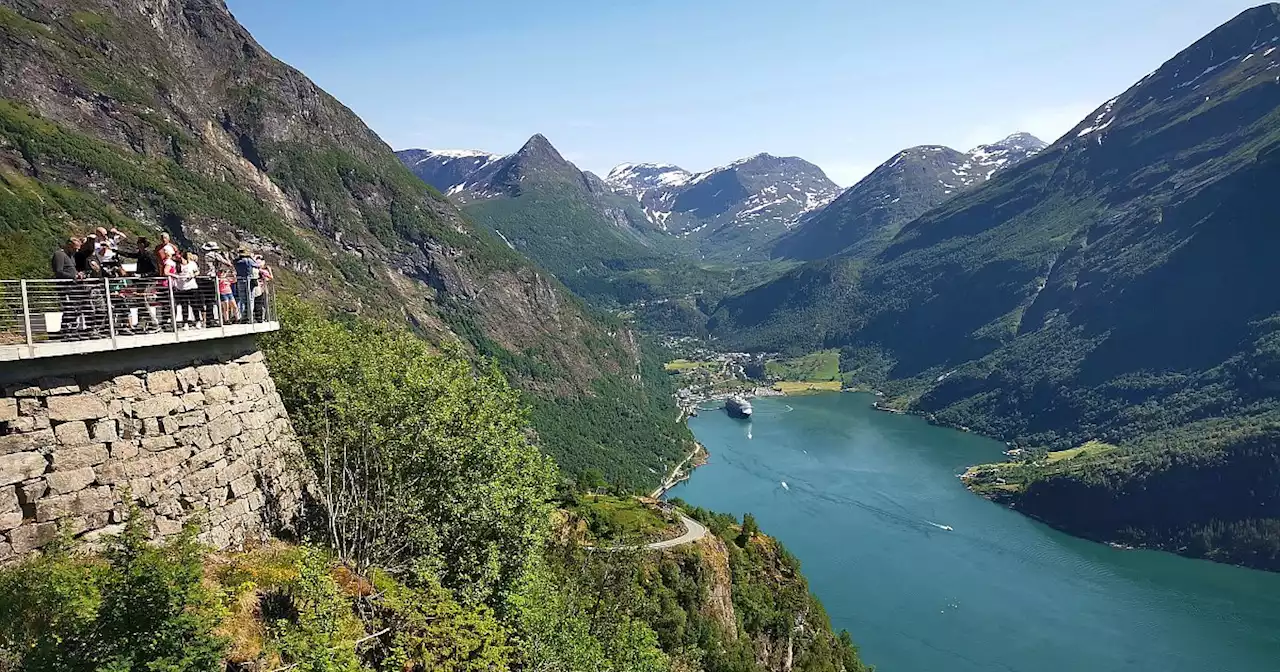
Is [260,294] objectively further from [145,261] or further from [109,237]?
[109,237]

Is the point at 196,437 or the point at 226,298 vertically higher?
the point at 226,298

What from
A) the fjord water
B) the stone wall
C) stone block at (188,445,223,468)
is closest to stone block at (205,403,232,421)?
the stone wall

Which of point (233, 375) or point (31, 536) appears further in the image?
point (233, 375)

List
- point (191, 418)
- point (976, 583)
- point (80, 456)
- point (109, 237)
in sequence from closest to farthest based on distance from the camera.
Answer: point (80, 456)
point (191, 418)
point (109, 237)
point (976, 583)

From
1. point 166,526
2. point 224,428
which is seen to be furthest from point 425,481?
point 166,526

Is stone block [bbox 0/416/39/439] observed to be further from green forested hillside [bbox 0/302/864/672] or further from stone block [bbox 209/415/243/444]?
stone block [bbox 209/415/243/444]

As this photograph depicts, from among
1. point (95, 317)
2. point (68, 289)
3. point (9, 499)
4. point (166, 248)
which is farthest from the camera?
point (166, 248)

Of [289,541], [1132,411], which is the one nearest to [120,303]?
[289,541]

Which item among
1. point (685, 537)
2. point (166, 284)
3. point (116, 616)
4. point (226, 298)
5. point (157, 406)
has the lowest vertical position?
point (685, 537)
